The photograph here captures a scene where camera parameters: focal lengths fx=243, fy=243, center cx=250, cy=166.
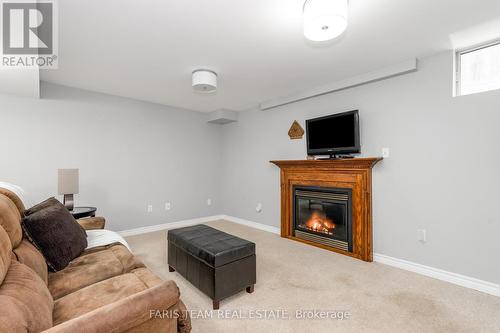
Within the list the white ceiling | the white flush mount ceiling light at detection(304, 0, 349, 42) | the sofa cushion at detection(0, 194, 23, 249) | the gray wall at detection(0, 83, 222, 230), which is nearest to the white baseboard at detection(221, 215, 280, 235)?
the gray wall at detection(0, 83, 222, 230)

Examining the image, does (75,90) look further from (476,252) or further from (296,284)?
(476,252)

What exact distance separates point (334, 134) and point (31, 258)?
3271 millimetres

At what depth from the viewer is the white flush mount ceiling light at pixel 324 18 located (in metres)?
1.55

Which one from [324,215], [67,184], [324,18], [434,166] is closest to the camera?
[324,18]

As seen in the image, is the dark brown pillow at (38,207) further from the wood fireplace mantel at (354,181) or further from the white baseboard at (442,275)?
the white baseboard at (442,275)

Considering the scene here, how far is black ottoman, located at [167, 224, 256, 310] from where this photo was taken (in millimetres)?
2035

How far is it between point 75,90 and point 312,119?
3588mm

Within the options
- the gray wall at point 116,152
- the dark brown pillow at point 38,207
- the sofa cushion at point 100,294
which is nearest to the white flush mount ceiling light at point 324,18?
the sofa cushion at point 100,294

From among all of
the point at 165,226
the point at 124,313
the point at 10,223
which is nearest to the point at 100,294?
the point at 124,313

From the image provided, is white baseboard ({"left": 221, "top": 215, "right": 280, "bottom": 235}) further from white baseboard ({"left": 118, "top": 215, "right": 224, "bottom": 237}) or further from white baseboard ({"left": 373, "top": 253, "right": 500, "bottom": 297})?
white baseboard ({"left": 373, "top": 253, "right": 500, "bottom": 297})

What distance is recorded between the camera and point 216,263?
79.4 inches

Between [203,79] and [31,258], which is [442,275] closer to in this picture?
[203,79]

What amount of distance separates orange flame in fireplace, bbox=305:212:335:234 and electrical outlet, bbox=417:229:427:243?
1021 mm

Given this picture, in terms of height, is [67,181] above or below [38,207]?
above
